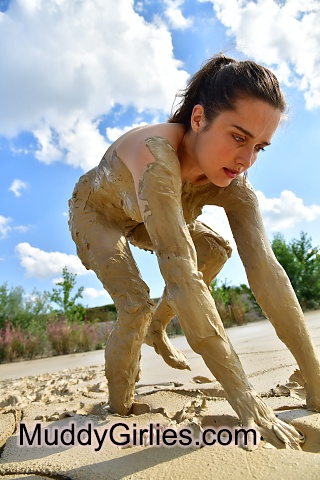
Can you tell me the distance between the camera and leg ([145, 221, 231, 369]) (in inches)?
106

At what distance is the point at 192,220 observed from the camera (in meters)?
2.46

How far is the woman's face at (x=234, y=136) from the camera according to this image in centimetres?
174

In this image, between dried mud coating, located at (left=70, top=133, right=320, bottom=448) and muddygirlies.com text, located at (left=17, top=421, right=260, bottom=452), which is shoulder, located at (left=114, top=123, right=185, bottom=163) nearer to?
dried mud coating, located at (left=70, top=133, right=320, bottom=448)

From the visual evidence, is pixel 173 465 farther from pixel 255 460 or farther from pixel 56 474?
pixel 56 474

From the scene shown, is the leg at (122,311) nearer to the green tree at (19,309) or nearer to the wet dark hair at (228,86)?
the wet dark hair at (228,86)

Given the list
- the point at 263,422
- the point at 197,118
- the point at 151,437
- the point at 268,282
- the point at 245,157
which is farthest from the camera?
the point at 268,282

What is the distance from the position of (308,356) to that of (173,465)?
86 centimetres

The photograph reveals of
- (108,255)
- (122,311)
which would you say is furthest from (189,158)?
(122,311)

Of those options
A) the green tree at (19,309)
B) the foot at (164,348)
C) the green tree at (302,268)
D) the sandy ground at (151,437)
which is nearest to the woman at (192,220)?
the sandy ground at (151,437)

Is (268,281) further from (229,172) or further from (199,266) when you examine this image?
(199,266)

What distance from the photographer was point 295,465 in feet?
4.03

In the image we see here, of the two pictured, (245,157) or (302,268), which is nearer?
(245,157)

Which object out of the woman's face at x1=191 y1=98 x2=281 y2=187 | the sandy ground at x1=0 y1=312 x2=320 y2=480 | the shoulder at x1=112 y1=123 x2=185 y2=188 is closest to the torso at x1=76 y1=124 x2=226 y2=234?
the shoulder at x1=112 y1=123 x2=185 y2=188

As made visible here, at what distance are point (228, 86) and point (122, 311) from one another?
1.13 metres
